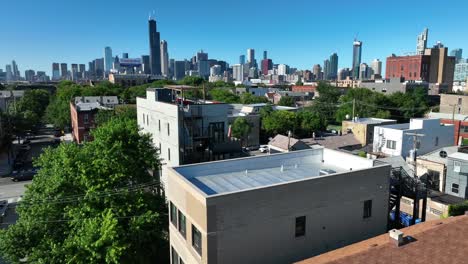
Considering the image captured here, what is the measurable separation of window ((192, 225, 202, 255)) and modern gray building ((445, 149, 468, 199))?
26783 millimetres

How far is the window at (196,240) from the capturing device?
13422mm

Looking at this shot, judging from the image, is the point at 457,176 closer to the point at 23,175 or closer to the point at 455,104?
the point at 455,104

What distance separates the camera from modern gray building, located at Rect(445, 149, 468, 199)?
2873 centimetres

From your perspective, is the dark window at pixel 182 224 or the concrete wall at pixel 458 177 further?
the concrete wall at pixel 458 177

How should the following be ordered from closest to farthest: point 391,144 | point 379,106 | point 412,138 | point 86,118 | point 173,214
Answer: point 173,214 → point 412,138 → point 391,144 → point 86,118 → point 379,106

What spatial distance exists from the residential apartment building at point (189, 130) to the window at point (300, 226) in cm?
1660

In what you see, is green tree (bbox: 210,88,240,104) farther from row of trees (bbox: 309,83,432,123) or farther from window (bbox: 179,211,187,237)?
window (bbox: 179,211,187,237)

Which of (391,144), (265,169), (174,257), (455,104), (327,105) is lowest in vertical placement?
(174,257)

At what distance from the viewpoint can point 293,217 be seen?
555 inches

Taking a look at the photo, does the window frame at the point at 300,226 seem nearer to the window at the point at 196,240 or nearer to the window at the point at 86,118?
the window at the point at 196,240

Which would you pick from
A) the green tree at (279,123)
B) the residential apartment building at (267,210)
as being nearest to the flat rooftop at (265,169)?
the residential apartment building at (267,210)

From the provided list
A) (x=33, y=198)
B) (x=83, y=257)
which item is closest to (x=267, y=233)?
(x=83, y=257)

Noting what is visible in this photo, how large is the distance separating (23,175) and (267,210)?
4332 cm

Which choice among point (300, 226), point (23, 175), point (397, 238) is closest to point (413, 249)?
point (397, 238)
